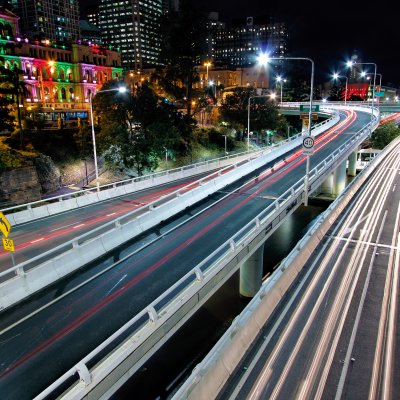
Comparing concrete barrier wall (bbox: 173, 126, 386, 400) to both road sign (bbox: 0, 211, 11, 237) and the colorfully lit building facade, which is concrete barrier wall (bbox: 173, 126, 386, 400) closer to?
road sign (bbox: 0, 211, 11, 237)

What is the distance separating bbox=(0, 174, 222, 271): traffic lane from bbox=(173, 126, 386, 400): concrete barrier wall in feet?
→ 39.6

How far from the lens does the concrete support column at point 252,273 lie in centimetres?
2258

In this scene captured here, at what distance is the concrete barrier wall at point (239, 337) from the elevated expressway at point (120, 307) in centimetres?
221

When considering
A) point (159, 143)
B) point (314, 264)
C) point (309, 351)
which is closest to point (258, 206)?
point (314, 264)

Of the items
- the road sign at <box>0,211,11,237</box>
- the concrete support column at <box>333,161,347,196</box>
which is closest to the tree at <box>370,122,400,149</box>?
the concrete support column at <box>333,161,347,196</box>

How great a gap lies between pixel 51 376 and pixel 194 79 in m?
62.5

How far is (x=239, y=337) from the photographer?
11289 mm

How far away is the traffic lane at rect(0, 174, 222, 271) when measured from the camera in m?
19.7

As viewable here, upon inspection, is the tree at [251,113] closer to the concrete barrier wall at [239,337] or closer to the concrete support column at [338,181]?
the concrete support column at [338,181]

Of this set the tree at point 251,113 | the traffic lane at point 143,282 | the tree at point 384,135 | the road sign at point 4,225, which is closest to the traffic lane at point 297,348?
the traffic lane at point 143,282

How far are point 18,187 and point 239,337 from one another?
34691 mm

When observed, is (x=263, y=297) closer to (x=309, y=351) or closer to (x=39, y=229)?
(x=309, y=351)

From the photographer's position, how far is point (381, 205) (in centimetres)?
2964

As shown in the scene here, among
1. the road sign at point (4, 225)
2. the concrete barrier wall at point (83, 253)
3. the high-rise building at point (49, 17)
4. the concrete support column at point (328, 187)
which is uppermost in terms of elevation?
the high-rise building at point (49, 17)
